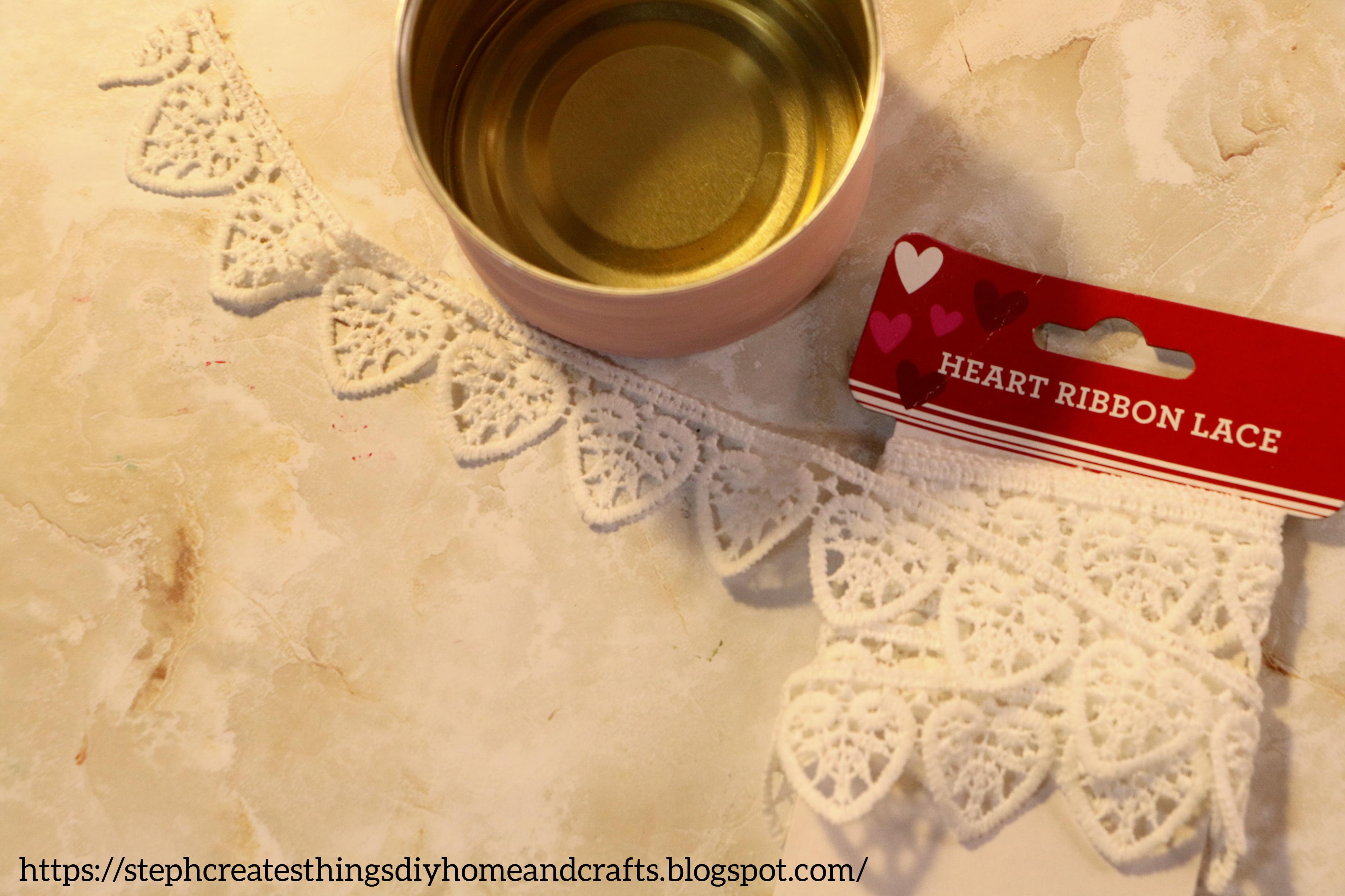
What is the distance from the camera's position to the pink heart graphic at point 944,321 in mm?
552

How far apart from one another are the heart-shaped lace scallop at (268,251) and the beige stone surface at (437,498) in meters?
0.01

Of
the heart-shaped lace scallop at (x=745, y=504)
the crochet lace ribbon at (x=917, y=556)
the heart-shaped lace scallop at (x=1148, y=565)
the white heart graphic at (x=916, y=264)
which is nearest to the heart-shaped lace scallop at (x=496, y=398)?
the crochet lace ribbon at (x=917, y=556)

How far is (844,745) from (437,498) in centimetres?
29

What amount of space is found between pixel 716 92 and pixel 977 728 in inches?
15.9

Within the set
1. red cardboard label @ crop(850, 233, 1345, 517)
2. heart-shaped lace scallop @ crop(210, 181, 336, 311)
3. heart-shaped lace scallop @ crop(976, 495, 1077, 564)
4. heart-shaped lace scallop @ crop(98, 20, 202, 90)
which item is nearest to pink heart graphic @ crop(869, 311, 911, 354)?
red cardboard label @ crop(850, 233, 1345, 517)

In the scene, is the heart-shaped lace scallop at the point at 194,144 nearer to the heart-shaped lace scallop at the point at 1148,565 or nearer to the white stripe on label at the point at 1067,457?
the white stripe on label at the point at 1067,457

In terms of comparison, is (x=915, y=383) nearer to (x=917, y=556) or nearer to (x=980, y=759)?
(x=917, y=556)

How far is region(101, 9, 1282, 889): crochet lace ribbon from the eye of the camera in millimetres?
509

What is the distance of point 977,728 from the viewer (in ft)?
1.69

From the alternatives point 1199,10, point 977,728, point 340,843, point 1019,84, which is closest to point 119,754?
point 340,843

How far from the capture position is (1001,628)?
1.71 feet

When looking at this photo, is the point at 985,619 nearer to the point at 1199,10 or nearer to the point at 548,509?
the point at 548,509

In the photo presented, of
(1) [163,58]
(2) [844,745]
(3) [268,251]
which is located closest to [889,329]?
(2) [844,745]

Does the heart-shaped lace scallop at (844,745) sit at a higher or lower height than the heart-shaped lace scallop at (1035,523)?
lower
